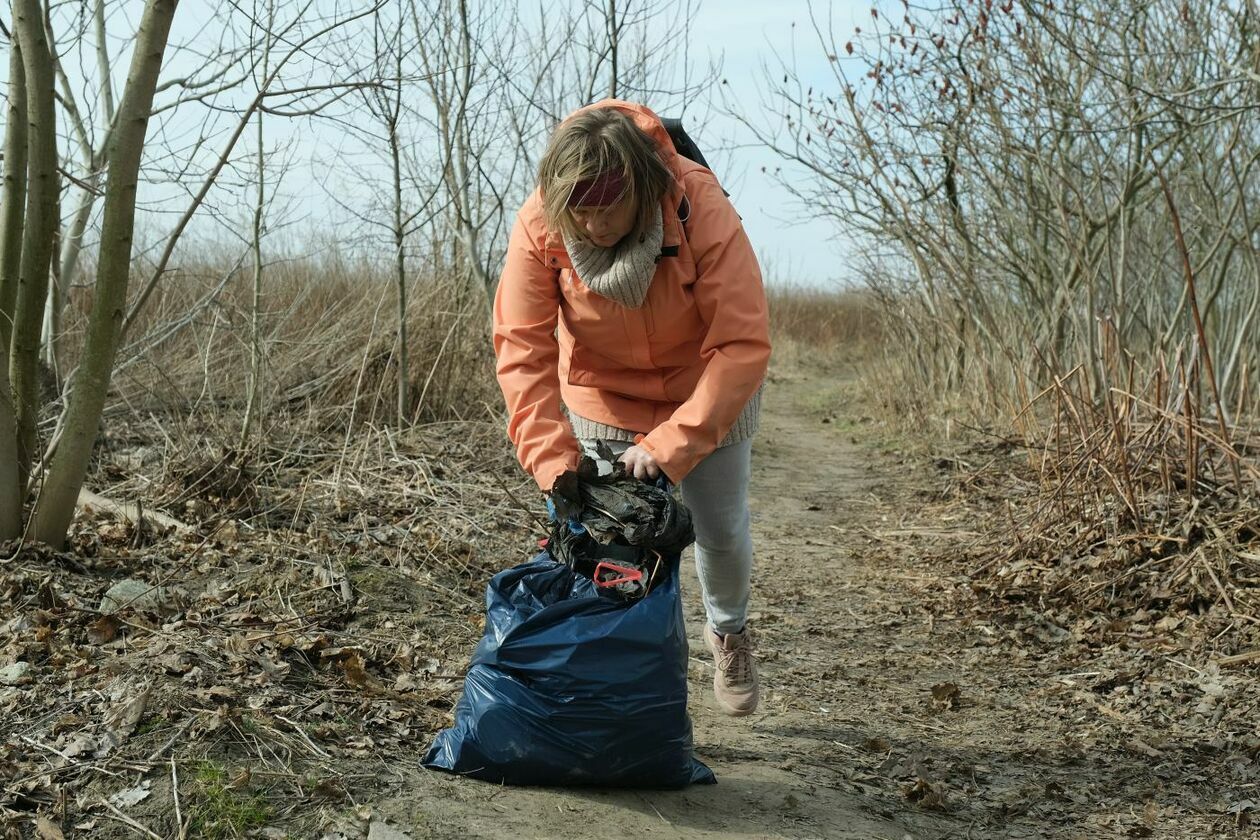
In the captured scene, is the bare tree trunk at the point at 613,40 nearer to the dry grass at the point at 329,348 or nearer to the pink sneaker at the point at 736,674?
the dry grass at the point at 329,348

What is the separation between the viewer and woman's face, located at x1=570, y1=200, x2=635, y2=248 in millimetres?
2588

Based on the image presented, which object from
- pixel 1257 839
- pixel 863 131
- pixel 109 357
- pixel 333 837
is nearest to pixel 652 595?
pixel 333 837

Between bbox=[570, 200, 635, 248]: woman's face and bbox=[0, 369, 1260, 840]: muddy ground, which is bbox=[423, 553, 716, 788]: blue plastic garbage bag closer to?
bbox=[0, 369, 1260, 840]: muddy ground

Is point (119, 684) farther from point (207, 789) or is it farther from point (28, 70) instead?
point (28, 70)

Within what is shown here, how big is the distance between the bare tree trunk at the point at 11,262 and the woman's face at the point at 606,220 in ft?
7.84

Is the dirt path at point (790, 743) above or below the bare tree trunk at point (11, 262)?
below

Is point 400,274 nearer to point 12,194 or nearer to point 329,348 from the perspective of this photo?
point 329,348

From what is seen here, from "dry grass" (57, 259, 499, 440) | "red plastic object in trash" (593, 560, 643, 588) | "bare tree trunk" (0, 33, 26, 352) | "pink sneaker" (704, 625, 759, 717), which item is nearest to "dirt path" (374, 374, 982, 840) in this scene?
"pink sneaker" (704, 625, 759, 717)

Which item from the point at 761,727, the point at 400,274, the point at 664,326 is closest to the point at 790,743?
the point at 761,727

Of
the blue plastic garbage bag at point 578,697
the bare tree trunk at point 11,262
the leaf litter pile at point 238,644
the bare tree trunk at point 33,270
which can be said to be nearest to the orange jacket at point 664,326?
the blue plastic garbage bag at point 578,697

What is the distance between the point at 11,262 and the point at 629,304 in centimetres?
268

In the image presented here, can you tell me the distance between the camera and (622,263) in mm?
2660

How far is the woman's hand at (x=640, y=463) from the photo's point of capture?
2707mm

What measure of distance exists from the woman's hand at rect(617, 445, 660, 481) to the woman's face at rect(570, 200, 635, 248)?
52 centimetres
